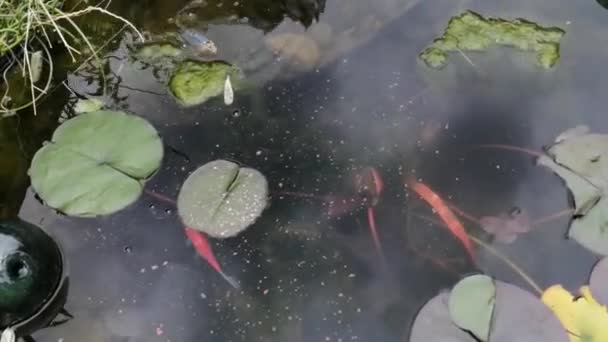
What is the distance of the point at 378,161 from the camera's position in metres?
1.90

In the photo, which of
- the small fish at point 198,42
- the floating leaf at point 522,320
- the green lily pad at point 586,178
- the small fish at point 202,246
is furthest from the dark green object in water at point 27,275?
the green lily pad at point 586,178

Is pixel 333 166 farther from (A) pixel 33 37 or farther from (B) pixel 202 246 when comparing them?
(A) pixel 33 37

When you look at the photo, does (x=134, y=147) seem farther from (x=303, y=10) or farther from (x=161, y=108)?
(x=303, y=10)

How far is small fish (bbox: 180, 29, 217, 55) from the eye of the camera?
2.09m

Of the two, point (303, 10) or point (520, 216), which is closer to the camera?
point (520, 216)

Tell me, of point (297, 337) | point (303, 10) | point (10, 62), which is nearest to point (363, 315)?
point (297, 337)

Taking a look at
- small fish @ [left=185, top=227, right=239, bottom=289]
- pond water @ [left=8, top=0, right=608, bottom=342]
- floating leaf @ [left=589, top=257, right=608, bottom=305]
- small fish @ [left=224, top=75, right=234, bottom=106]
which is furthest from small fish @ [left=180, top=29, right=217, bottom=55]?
floating leaf @ [left=589, top=257, right=608, bottom=305]

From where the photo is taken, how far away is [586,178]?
178cm

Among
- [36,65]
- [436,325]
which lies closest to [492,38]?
[436,325]

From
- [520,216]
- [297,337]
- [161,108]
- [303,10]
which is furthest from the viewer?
[303,10]

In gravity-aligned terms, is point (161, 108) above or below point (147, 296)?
above

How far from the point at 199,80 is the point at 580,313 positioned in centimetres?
114

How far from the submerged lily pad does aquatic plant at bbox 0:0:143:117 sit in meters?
1.11

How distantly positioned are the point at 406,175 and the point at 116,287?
77cm
